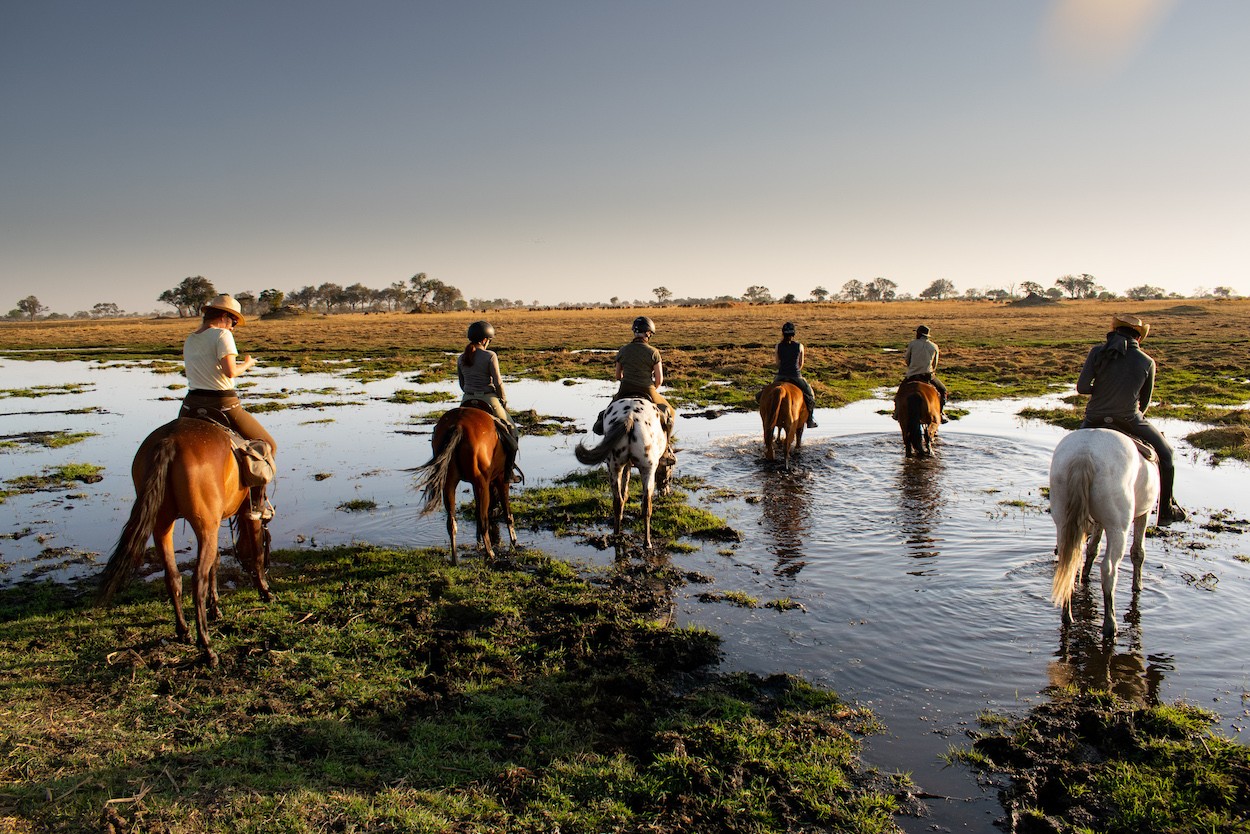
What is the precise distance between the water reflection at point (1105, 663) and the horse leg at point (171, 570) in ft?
23.7

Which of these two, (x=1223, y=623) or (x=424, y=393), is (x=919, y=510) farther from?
(x=424, y=393)

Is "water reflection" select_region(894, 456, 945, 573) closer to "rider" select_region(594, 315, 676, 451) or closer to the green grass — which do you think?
"rider" select_region(594, 315, 676, 451)

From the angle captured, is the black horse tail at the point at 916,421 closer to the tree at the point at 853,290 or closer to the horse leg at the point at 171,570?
the horse leg at the point at 171,570

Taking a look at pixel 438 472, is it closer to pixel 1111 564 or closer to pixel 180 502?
pixel 180 502

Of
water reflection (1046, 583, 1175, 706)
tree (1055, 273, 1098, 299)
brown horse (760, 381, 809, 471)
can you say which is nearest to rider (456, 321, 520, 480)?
brown horse (760, 381, 809, 471)

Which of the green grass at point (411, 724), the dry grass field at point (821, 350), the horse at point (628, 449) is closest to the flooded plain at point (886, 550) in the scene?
the green grass at point (411, 724)

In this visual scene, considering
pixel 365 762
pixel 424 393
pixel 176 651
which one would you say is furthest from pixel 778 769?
pixel 424 393

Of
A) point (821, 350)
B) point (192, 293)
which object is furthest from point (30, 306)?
point (821, 350)

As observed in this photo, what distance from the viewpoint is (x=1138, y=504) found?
22.4ft

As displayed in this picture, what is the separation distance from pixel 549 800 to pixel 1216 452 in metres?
15.0

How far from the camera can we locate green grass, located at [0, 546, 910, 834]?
3.84 metres

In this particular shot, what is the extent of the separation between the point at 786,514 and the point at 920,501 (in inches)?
87.3

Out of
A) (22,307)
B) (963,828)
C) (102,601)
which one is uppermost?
(22,307)

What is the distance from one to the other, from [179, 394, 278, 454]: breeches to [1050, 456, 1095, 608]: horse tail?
24.6 feet
